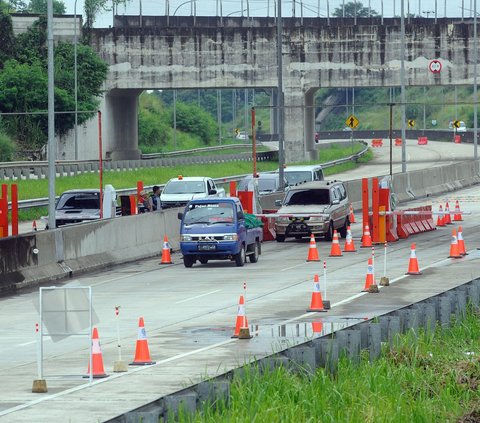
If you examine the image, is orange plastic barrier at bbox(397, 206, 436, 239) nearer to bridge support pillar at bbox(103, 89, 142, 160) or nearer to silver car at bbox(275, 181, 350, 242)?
silver car at bbox(275, 181, 350, 242)

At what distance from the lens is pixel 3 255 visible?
1224 inches

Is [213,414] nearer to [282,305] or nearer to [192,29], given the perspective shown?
[282,305]

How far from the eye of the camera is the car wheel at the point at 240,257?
119 feet

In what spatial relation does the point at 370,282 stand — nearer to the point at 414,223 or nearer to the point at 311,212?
the point at 311,212

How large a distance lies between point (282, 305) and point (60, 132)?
56.4 meters

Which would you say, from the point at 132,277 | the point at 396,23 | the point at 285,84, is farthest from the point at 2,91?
the point at 132,277

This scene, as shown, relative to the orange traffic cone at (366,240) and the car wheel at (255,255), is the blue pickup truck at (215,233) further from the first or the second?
the orange traffic cone at (366,240)

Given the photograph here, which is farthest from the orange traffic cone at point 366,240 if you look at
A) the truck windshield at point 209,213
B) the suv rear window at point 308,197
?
the truck windshield at point 209,213

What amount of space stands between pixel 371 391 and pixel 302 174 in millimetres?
38962

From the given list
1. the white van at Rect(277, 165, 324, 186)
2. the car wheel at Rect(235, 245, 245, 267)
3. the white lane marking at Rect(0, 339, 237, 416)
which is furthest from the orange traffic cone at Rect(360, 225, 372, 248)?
the white lane marking at Rect(0, 339, 237, 416)

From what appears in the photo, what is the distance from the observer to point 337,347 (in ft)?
57.7

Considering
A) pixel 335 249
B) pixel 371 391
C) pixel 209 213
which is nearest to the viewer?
pixel 371 391

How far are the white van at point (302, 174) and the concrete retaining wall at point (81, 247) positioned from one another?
485 inches

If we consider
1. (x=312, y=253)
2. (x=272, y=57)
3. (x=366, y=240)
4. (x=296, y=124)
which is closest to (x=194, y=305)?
(x=312, y=253)
